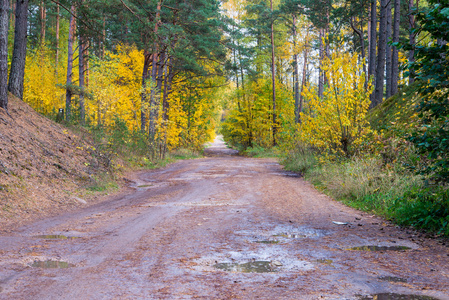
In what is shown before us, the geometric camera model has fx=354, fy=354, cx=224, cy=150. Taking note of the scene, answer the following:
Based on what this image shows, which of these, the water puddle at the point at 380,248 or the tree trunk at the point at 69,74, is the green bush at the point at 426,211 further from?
the tree trunk at the point at 69,74

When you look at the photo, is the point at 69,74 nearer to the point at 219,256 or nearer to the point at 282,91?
the point at 219,256

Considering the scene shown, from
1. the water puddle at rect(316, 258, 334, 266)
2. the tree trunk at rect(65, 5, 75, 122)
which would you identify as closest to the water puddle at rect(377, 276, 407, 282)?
the water puddle at rect(316, 258, 334, 266)

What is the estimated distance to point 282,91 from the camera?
34812 mm

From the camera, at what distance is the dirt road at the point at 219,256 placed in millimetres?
3574

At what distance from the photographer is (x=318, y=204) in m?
9.14

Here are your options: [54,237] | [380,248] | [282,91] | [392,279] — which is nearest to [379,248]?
[380,248]

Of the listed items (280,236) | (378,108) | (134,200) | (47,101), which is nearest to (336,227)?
(280,236)

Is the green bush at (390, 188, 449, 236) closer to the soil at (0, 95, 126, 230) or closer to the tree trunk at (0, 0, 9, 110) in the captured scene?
the soil at (0, 95, 126, 230)

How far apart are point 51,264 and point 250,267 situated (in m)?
2.44

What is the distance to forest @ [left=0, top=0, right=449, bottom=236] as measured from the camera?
20.6ft

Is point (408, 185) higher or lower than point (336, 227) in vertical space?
higher

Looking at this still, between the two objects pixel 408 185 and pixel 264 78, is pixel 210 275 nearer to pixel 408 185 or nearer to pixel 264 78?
pixel 408 185

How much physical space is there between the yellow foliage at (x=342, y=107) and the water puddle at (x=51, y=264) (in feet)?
32.7

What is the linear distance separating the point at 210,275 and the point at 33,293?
179cm
